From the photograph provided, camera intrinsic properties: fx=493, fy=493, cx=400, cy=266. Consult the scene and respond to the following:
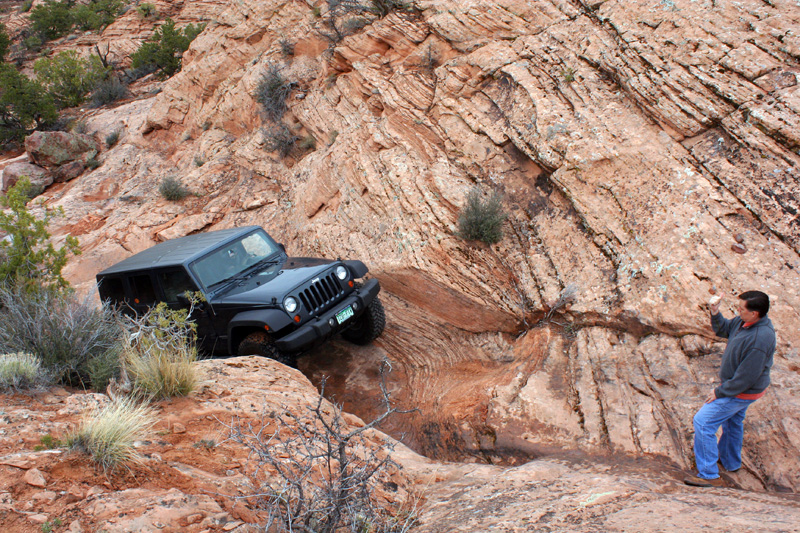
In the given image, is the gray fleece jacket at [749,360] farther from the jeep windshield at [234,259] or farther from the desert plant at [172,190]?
the desert plant at [172,190]

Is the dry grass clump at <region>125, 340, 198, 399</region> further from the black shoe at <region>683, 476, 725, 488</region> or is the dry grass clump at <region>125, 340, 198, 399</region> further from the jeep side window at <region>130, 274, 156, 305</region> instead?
the black shoe at <region>683, 476, 725, 488</region>

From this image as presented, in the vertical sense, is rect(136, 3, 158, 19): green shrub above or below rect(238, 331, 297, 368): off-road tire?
above

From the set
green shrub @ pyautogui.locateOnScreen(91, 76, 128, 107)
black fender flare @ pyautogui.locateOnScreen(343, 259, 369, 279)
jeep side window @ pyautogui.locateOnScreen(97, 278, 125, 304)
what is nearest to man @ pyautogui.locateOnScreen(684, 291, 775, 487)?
black fender flare @ pyautogui.locateOnScreen(343, 259, 369, 279)

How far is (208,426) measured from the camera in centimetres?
368

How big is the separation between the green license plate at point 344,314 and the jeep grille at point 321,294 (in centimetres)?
19

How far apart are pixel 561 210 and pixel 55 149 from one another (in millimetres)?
13489

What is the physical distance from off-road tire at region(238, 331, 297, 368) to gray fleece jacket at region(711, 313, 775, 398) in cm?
389

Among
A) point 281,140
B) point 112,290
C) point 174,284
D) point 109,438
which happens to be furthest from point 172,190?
point 109,438

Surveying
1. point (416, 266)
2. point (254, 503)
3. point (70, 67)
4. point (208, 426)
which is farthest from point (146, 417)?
point (70, 67)

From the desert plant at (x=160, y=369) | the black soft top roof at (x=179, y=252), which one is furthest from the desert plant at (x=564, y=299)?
the black soft top roof at (x=179, y=252)

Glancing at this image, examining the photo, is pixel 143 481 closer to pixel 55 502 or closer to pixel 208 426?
pixel 55 502

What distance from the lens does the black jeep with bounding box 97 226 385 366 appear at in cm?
509

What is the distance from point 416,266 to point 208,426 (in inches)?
139

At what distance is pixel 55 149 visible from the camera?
43.2 ft
